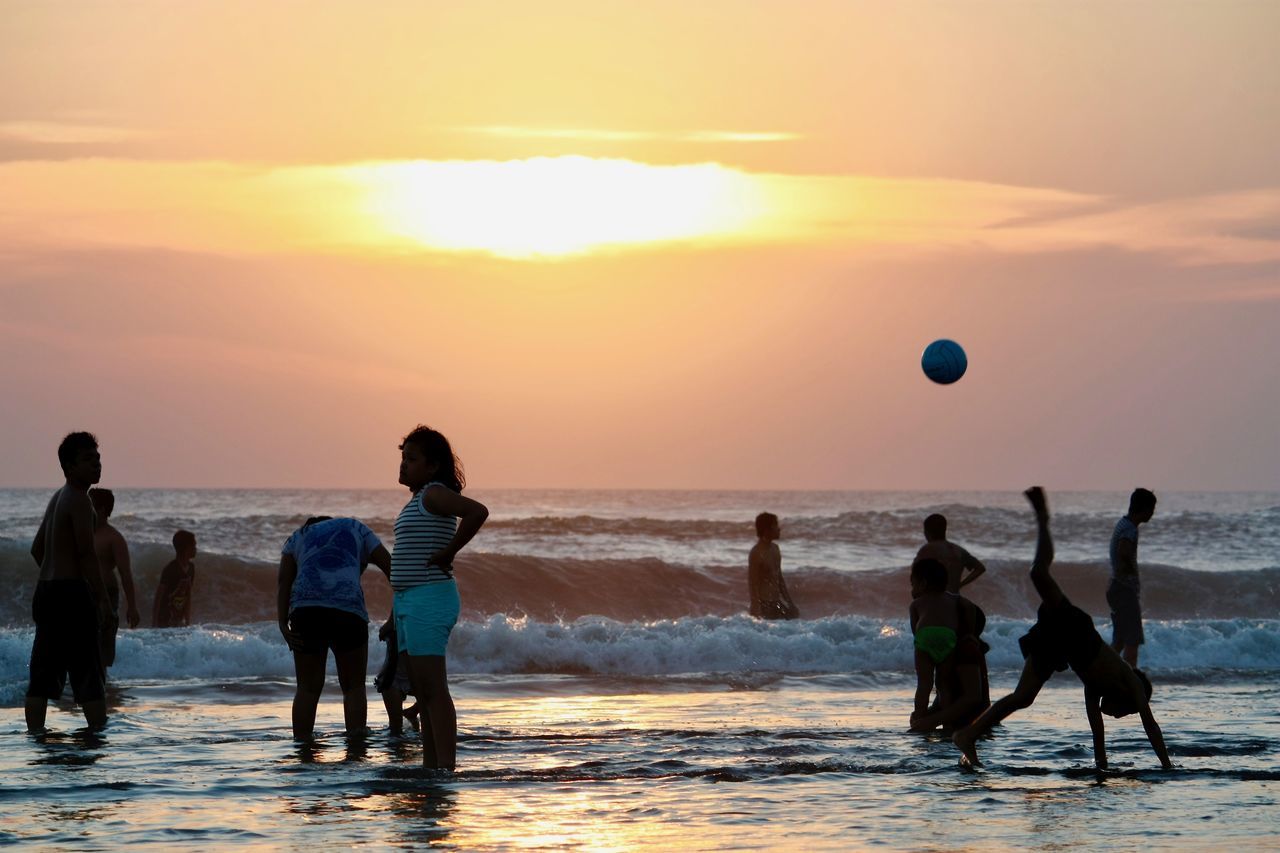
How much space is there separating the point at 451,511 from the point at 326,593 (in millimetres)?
2101

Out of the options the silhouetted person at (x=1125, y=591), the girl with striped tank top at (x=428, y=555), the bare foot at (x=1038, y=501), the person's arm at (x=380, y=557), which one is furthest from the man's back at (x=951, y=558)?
the girl with striped tank top at (x=428, y=555)

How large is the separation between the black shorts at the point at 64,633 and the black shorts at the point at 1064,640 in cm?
613

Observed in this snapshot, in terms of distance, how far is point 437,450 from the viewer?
828 cm

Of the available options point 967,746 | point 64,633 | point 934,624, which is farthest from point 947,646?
point 64,633

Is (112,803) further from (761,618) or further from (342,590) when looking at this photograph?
(761,618)

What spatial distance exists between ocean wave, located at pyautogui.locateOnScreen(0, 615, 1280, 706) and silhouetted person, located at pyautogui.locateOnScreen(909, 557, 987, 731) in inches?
184

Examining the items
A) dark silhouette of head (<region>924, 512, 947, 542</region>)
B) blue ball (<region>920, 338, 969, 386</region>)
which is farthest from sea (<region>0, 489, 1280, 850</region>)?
blue ball (<region>920, 338, 969, 386</region>)

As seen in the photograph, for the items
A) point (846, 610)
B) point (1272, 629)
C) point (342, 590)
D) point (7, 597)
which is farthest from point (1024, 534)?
point (342, 590)

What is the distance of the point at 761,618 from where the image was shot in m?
18.9

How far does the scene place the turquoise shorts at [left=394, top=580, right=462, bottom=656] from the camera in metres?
8.23

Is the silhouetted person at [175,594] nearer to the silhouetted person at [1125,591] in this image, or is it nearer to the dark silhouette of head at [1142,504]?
the silhouetted person at [1125,591]

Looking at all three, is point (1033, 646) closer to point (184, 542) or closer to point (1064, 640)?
point (1064, 640)

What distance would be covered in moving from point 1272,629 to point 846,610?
11272 mm

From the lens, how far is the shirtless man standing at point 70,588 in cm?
1001
